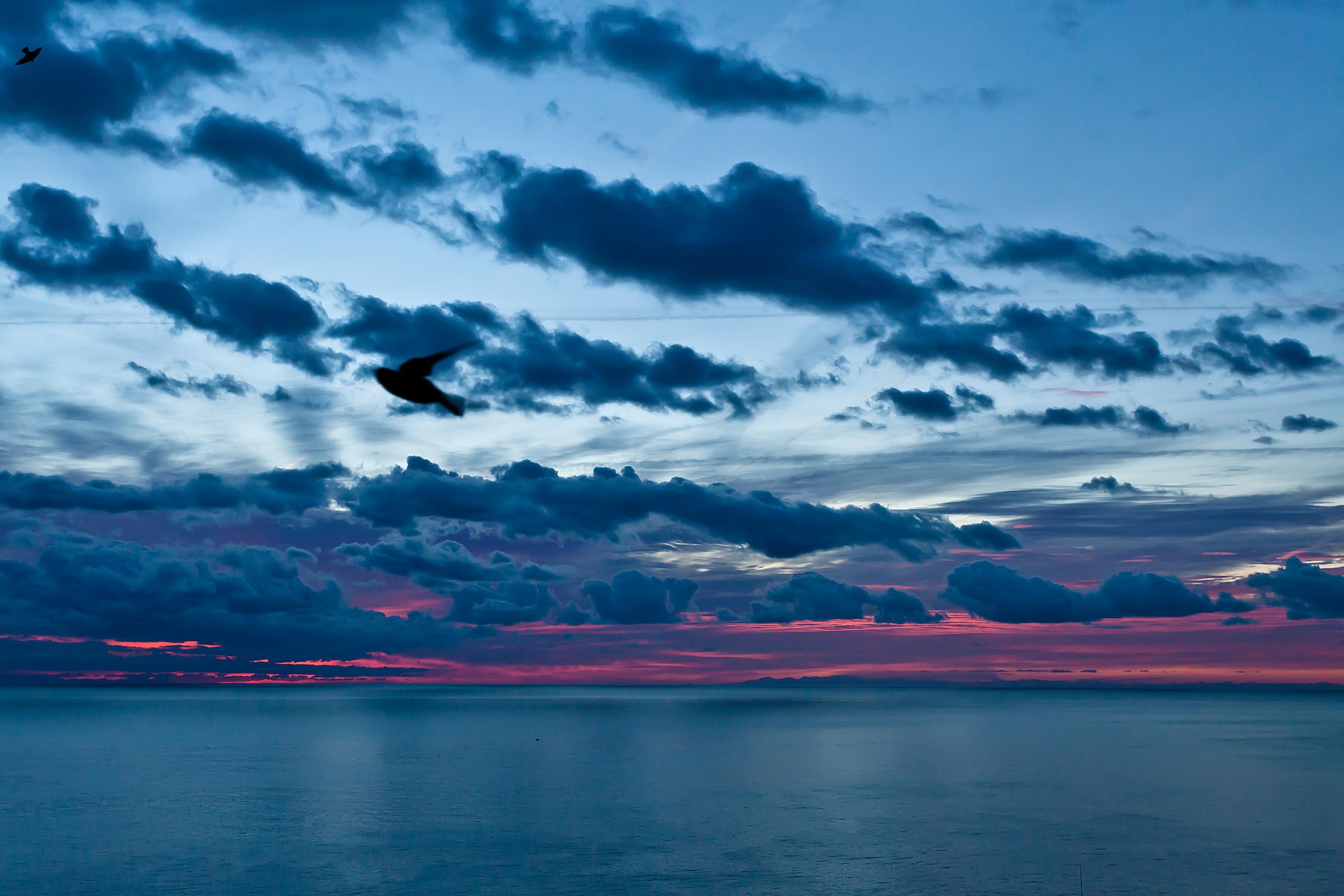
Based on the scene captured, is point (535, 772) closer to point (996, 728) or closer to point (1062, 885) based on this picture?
point (1062, 885)

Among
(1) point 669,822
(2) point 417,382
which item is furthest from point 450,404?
(1) point 669,822

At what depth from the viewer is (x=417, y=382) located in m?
8.84

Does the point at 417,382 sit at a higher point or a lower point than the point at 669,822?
higher

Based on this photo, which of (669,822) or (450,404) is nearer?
(450,404)

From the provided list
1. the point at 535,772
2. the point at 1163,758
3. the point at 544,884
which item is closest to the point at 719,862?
the point at 544,884

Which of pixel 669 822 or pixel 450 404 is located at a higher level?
pixel 450 404

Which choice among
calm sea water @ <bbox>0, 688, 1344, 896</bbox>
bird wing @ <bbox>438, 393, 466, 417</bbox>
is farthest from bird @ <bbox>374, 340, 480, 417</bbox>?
calm sea water @ <bbox>0, 688, 1344, 896</bbox>

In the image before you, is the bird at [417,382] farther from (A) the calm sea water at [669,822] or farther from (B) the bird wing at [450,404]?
(A) the calm sea water at [669,822]

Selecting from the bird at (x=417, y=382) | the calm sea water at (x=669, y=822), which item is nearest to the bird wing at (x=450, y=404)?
the bird at (x=417, y=382)

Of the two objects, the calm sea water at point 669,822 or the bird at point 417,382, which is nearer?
the bird at point 417,382

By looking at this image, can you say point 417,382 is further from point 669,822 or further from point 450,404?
point 669,822

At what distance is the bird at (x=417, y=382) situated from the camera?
8.74 m

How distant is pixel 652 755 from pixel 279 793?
5132 centimetres

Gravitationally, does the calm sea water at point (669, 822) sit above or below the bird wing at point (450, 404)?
below
